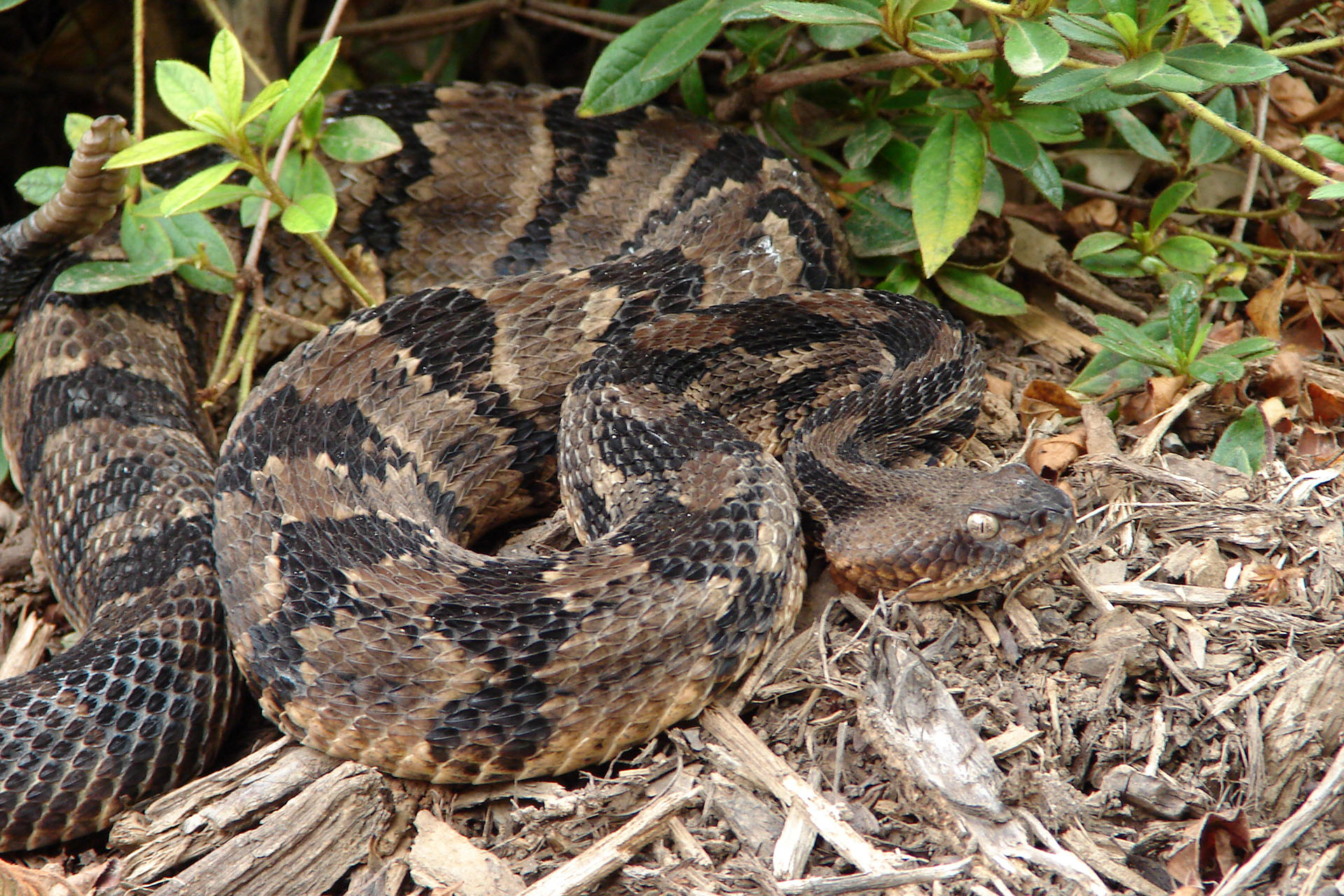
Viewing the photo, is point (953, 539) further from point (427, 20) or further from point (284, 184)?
point (427, 20)

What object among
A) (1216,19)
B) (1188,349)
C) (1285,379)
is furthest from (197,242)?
(1285,379)

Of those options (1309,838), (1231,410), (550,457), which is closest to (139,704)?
(550,457)

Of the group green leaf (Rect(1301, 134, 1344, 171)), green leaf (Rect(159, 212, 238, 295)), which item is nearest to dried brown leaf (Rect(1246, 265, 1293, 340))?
green leaf (Rect(1301, 134, 1344, 171))

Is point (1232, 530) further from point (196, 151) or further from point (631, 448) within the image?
point (196, 151)

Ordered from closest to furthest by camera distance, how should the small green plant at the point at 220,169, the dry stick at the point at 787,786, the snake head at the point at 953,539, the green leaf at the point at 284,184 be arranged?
the dry stick at the point at 787,786 < the snake head at the point at 953,539 < the small green plant at the point at 220,169 < the green leaf at the point at 284,184

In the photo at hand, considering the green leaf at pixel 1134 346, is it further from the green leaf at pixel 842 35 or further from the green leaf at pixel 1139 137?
the green leaf at pixel 842 35

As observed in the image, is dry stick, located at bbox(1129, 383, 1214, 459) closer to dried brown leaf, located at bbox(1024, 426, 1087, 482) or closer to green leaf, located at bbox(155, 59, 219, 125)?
dried brown leaf, located at bbox(1024, 426, 1087, 482)

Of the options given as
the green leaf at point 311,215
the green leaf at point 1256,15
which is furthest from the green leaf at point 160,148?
the green leaf at point 1256,15
